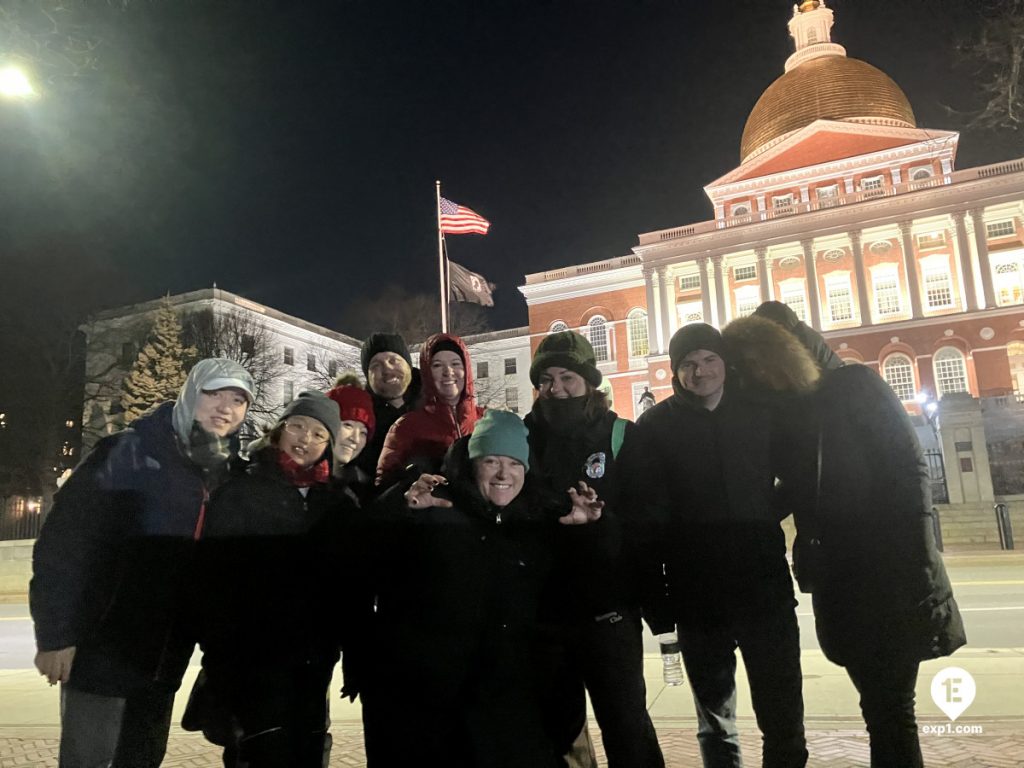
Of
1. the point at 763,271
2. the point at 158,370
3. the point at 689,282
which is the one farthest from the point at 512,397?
the point at 158,370

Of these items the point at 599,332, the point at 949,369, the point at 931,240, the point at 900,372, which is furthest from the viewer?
the point at 599,332

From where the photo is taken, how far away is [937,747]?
179 inches

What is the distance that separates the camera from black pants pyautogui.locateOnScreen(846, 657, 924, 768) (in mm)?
3078

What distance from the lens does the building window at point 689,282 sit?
47.6 meters

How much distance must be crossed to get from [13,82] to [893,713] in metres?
10.6

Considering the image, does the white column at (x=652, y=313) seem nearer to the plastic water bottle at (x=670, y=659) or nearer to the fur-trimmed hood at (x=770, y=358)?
the plastic water bottle at (x=670, y=659)

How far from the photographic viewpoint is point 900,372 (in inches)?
1603

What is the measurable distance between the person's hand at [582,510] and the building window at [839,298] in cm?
4555

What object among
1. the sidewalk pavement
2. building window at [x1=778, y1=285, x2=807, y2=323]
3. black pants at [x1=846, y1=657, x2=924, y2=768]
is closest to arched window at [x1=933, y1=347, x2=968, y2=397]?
building window at [x1=778, y1=285, x2=807, y2=323]

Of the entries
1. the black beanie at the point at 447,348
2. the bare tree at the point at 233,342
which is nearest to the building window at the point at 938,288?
the bare tree at the point at 233,342

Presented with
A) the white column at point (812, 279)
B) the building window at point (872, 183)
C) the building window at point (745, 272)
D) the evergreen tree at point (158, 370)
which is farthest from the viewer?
the building window at point (745, 272)

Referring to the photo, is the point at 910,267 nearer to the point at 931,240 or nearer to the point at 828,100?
the point at 931,240

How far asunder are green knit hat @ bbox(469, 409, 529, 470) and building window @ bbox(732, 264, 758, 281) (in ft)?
153

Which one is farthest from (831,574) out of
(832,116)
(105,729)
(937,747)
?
(832,116)
